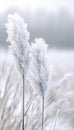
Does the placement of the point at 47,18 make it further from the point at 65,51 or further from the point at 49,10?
the point at 65,51

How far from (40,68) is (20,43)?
10cm

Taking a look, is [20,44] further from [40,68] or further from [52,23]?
[52,23]

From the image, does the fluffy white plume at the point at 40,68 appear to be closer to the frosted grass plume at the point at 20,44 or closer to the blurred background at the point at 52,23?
the frosted grass plume at the point at 20,44

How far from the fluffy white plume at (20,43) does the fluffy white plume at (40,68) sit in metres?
0.03

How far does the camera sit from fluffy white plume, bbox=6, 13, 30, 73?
49.3 inches

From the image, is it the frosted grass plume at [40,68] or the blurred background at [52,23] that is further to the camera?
the blurred background at [52,23]

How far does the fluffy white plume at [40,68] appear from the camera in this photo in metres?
1.28

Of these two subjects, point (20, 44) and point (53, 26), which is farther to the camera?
point (53, 26)

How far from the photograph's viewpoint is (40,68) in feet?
4.22

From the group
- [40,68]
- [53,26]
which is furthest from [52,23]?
[40,68]

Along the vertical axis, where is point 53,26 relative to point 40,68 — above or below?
above

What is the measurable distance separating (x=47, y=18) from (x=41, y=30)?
0.20 metres

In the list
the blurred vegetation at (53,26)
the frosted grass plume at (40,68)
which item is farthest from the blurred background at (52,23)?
the frosted grass plume at (40,68)

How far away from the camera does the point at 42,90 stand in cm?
131
